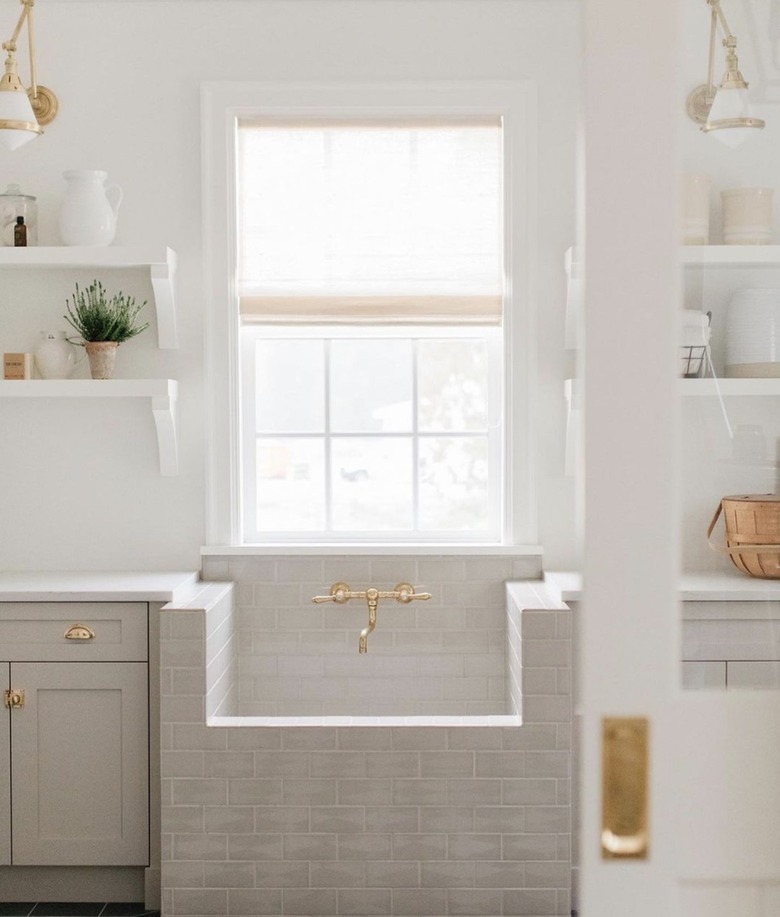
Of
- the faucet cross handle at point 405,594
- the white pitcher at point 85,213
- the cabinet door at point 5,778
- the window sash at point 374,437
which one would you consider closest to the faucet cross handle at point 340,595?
the faucet cross handle at point 405,594

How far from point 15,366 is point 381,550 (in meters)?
1.33

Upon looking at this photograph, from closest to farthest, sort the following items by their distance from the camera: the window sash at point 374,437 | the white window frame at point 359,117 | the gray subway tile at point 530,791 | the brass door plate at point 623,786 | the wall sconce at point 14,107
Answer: the brass door plate at point 623,786 → the gray subway tile at point 530,791 → the wall sconce at point 14,107 → the white window frame at point 359,117 → the window sash at point 374,437

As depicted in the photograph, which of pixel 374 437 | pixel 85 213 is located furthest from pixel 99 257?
pixel 374 437

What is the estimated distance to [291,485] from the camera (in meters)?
3.51

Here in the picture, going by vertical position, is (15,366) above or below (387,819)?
above

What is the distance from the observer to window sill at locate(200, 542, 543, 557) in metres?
3.31

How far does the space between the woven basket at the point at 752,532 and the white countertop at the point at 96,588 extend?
82.2 inches

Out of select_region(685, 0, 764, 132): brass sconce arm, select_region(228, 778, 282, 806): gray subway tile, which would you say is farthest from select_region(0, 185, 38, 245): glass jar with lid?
select_region(685, 0, 764, 132): brass sconce arm

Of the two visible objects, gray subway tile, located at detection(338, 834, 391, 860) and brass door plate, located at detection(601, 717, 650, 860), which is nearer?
brass door plate, located at detection(601, 717, 650, 860)

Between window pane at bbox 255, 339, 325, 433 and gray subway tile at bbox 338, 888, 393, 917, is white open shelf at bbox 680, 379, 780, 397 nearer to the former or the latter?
gray subway tile at bbox 338, 888, 393, 917

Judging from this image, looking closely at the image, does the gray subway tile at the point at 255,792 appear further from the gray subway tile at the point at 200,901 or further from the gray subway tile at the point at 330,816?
the gray subway tile at the point at 200,901

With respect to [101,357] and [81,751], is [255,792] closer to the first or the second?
[81,751]

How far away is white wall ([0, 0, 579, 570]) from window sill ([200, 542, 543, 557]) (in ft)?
0.36

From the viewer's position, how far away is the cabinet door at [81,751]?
2.92 meters
